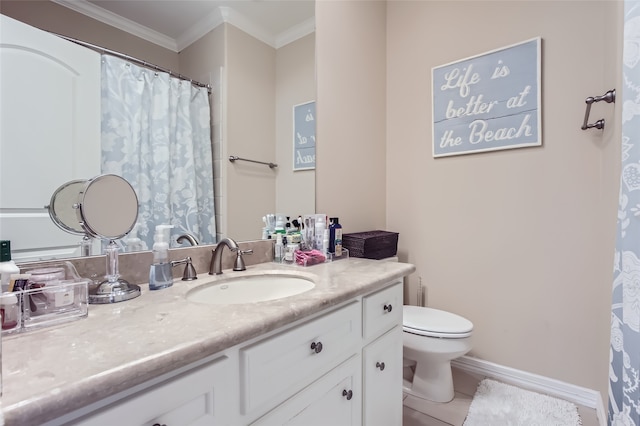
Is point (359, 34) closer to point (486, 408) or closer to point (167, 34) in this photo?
point (167, 34)

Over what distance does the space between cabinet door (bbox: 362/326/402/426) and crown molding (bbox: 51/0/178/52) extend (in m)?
1.30

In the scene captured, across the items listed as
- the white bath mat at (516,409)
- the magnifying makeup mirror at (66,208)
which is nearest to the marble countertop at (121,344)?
the magnifying makeup mirror at (66,208)

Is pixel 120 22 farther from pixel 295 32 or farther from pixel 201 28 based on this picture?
pixel 295 32

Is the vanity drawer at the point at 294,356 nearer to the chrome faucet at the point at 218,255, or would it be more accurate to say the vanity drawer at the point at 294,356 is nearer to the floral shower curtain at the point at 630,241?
the chrome faucet at the point at 218,255

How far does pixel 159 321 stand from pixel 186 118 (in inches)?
31.3

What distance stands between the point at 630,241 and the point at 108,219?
136cm

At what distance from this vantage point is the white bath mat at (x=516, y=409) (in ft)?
4.78

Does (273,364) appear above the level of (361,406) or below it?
above

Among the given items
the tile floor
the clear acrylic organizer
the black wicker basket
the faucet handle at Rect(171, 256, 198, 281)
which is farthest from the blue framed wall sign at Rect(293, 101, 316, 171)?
the tile floor

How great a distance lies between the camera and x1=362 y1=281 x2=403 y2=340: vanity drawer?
107cm

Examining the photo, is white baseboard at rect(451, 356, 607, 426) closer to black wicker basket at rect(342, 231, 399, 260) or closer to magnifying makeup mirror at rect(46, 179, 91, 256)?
black wicker basket at rect(342, 231, 399, 260)

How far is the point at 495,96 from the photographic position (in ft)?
5.81

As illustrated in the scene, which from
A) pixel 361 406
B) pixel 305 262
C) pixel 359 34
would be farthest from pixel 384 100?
pixel 361 406

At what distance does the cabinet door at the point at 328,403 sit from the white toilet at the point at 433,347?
65 centimetres
